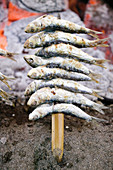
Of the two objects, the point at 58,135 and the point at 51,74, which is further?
the point at 58,135

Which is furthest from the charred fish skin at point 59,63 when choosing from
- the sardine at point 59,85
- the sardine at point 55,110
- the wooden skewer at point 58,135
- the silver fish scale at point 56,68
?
the wooden skewer at point 58,135

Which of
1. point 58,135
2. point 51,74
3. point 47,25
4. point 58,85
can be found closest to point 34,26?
point 47,25

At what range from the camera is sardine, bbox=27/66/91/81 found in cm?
162

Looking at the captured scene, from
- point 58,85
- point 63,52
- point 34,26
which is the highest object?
point 34,26

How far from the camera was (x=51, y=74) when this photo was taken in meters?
1.69

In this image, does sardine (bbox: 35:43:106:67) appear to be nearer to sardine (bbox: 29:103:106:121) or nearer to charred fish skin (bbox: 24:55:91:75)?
charred fish skin (bbox: 24:55:91:75)

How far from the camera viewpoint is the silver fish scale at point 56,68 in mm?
1659

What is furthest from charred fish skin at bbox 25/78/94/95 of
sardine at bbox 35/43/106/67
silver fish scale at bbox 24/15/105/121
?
sardine at bbox 35/43/106/67

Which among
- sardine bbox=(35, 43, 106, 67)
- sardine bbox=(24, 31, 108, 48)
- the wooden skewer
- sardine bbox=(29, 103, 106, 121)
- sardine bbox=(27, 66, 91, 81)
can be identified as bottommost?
the wooden skewer

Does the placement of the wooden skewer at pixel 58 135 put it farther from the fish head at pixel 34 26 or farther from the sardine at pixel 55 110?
the fish head at pixel 34 26

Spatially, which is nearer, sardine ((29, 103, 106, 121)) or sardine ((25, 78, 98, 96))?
sardine ((29, 103, 106, 121))

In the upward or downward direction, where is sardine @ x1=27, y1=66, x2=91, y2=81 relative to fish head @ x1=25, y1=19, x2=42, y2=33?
downward

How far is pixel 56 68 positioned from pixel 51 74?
0.09 m

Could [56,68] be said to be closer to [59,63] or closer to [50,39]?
[59,63]
